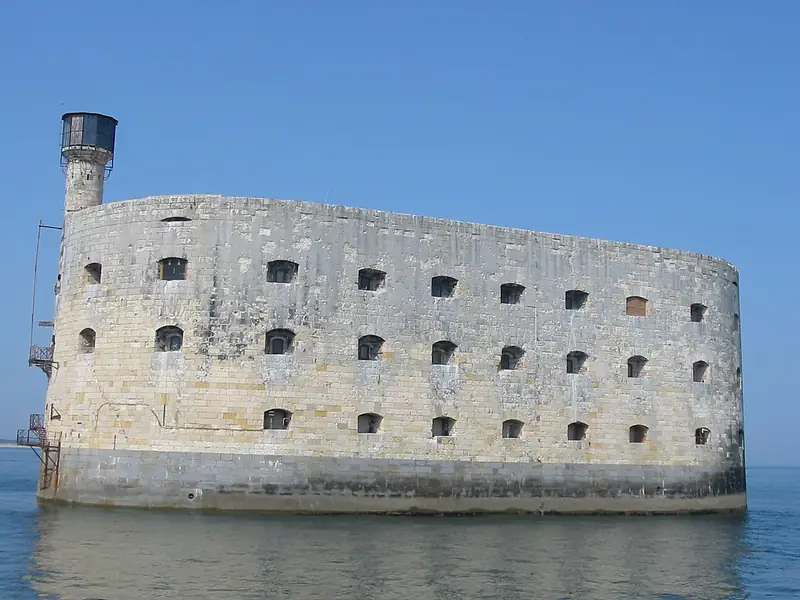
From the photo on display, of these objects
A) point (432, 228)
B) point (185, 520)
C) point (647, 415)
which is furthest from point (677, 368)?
point (185, 520)

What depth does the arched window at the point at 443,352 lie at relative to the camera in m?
31.7

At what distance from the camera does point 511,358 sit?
108 ft

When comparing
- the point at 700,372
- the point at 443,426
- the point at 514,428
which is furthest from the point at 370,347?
the point at 700,372

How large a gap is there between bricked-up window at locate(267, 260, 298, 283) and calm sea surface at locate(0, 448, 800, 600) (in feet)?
23.6

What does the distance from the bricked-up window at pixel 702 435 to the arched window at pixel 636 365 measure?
3.14 metres

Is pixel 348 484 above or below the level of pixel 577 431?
below

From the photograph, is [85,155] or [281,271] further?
[85,155]

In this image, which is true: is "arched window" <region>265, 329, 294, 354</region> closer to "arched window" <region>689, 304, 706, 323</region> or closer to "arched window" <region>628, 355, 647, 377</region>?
"arched window" <region>628, 355, 647, 377</region>

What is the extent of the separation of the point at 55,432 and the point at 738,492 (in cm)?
2436

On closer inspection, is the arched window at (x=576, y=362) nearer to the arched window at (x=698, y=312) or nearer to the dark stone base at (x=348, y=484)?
the dark stone base at (x=348, y=484)

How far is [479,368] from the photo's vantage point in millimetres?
31984

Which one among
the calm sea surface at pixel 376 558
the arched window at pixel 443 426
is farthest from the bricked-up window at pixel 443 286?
the calm sea surface at pixel 376 558

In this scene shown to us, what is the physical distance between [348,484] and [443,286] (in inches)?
284

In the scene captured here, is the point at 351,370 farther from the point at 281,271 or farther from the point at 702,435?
the point at 702,435
